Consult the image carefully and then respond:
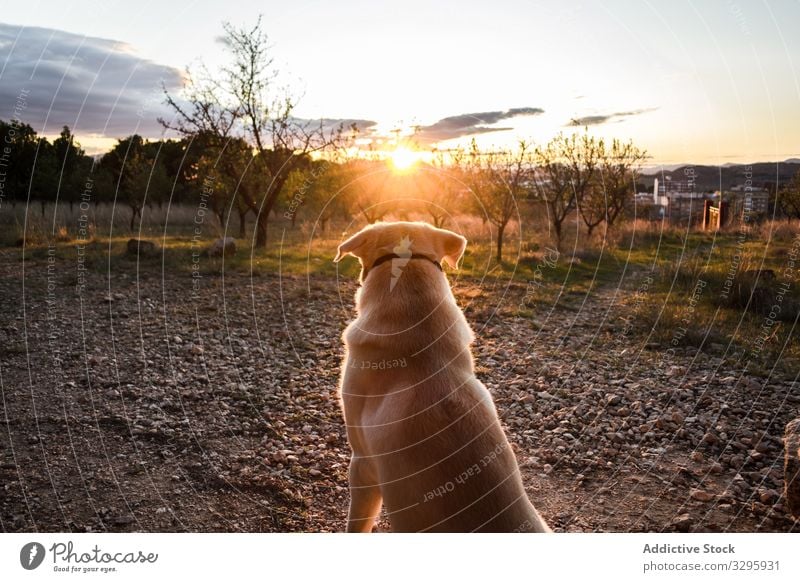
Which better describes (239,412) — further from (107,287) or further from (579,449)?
(107,287)

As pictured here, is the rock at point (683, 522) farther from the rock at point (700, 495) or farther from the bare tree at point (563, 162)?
the bare tree at point (563, 162)

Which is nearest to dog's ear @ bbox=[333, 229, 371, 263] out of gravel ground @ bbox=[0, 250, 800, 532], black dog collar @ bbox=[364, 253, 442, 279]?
black dog collar @ bbox=[364, 253, 442, 279]

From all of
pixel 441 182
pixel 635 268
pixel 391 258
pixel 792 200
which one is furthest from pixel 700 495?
pixel 792 200

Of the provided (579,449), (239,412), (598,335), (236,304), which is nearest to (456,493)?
(579,449)

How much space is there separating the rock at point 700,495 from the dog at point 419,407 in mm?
2391

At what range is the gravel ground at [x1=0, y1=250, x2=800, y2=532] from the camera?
187 inches

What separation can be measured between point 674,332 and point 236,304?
8.87 m

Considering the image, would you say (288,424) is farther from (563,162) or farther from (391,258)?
(563,162)

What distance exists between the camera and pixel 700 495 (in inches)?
197

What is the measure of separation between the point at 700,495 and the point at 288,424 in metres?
4.18

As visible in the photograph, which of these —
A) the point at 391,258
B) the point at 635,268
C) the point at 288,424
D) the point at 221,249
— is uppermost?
the point at 391,258

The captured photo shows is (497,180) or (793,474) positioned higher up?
(497,180)

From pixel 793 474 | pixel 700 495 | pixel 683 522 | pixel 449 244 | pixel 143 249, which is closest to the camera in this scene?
pixel 449 244

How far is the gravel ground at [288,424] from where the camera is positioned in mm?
4742
